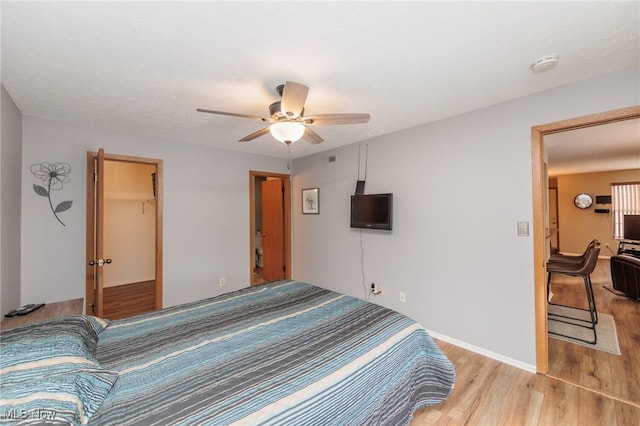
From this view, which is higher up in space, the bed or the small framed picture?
the small framed picture

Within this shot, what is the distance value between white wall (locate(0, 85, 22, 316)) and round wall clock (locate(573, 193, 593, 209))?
1088 centimetres

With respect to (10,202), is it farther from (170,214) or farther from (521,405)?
(521,405)

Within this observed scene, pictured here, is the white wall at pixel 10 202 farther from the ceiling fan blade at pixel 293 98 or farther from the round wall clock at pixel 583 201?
the round wall clock at pixel 583 201

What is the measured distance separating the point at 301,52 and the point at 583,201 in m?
9.17

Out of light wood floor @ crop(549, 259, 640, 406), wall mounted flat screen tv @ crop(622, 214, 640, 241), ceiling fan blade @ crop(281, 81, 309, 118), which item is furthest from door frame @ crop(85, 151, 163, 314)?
wall mounted flat screen tv @ crop(622, 214, 640, 241)

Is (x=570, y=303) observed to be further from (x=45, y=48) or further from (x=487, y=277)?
(x=45, y=48)

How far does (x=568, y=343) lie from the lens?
2688 millimetres

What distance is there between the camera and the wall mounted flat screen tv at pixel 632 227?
220 inches

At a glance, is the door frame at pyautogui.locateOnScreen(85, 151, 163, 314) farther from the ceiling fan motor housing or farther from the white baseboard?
the white baseboard

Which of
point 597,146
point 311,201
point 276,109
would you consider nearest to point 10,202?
point 276,109

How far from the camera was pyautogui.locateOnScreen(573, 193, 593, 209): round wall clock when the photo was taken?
6.99 meters

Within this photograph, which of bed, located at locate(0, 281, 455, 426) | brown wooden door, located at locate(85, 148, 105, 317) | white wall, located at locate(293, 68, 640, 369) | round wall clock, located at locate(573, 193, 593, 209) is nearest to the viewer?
bed, located at locate(0, 281, 455, 426)

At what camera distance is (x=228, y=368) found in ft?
4.15

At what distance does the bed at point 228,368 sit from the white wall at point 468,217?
1.06 m
